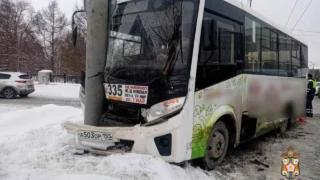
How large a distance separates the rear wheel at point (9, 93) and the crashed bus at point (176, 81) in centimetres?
1548

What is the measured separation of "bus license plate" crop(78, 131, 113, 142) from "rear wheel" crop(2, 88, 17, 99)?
54.7ft

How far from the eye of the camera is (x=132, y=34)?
4.73m

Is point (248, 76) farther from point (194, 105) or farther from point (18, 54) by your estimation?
point (18, 54)

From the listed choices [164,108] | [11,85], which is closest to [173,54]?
[164,108]

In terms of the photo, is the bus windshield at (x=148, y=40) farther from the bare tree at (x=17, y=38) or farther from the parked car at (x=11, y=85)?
the bare tree at (x=17, y=38)

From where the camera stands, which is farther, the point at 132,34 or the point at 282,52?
the point at 282,52

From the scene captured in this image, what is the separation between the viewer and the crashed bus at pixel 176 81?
Answer: 4074mm

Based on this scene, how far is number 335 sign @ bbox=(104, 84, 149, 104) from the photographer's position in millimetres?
4329

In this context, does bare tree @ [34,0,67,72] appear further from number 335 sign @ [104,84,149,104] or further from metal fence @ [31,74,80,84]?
number 335 sign @ [104,84,149,104]

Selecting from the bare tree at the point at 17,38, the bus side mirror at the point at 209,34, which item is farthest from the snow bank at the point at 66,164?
the bare tree at the point at 17,38

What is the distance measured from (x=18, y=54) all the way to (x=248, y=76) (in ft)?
141

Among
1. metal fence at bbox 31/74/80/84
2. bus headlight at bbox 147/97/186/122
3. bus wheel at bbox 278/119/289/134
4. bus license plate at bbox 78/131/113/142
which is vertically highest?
metal fence at bbox 31/74/80/84

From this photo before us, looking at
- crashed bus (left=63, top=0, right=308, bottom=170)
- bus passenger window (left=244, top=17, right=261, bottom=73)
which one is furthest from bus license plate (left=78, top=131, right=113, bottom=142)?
bus passenger window (left=244, top=17, right=261, bottom=73)

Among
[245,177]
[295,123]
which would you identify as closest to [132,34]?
[245,177]
